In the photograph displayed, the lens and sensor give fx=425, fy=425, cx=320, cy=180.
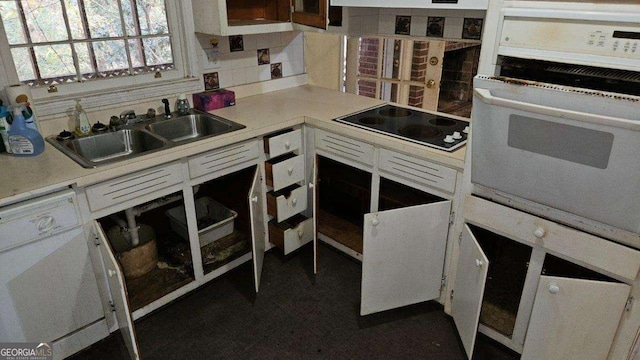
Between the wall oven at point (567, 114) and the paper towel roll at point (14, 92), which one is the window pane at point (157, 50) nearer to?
the paper towel roll at point (14, 92)

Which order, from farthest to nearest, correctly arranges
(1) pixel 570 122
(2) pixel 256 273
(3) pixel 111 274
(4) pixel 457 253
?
(2) pixel 256 273 → (4) pixel 457 253 → (3) pixel 111 274 → (1) pixel 570 122

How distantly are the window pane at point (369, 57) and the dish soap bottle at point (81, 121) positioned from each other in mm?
2432

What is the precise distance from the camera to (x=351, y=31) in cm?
236

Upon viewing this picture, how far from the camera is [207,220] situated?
2.49 m

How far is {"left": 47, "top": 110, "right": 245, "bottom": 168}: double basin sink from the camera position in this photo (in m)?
1.91

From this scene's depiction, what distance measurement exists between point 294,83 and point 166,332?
1.75 metres

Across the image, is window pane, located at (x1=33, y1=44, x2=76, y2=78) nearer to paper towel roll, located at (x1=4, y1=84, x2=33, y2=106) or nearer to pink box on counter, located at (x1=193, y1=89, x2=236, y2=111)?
paper towel roll, located at (x1=4, y1=84, x2=33, y2=106)

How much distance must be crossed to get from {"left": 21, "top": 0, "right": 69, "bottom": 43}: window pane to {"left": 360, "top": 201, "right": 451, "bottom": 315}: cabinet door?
1.65 meters

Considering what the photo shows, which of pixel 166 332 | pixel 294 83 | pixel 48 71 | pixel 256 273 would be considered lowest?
pixel 166 332

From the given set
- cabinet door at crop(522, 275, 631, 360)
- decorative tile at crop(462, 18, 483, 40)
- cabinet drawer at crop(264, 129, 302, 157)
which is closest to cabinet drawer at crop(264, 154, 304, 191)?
cabinet drawer at crop(264, 129, 302, 157)

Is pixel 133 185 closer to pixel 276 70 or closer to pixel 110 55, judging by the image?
pixel 110 55

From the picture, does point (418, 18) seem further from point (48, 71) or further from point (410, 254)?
point (48, 71)

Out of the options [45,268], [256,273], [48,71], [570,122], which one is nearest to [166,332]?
[256,273]

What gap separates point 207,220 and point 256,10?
4.32ft
